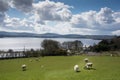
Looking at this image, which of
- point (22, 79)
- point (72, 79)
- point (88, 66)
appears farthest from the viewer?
point (88, 66)

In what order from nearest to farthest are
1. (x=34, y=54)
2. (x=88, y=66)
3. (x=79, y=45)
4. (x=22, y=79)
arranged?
1. (x=22, y=79)
2. (x=88, y=66)
3. (x=34, y=54)
4. (x=79, y=45)

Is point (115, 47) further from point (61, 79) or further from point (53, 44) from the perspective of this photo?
point (61, 79)

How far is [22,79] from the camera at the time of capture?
2778cm

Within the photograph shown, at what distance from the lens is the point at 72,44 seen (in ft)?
418

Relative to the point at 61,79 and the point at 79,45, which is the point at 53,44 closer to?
the point at 79,45

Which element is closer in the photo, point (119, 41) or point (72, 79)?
point (72, 79)

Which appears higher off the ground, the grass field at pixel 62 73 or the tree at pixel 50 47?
the tree at pixel 50 47

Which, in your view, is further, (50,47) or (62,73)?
(50,47)

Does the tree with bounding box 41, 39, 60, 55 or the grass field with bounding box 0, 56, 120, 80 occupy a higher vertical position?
the tree with bounding box 41, 39, 60, 55

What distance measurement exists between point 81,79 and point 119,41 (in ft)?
280

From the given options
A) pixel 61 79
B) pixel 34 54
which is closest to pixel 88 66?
pixel 61 79

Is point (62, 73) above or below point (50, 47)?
below

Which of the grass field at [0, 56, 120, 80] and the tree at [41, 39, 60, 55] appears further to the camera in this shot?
the tree at [41, 39, 60, 55]

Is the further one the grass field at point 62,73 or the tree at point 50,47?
the tree at point 50,47
